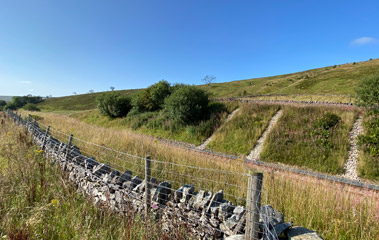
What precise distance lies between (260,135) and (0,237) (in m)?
14.3

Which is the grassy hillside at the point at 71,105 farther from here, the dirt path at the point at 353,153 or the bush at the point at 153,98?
the dirt path at the point at 353,153

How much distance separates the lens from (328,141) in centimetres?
1156

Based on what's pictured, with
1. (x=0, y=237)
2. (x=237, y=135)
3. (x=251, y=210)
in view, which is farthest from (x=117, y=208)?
(x=237, y=135)

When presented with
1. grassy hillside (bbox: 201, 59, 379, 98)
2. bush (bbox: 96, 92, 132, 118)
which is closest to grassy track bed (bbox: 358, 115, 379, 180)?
grassy hillside (bbox: 201, 59, 379, 98)

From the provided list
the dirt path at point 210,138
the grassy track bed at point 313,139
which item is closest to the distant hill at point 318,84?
the grassy track bed at point 313,139

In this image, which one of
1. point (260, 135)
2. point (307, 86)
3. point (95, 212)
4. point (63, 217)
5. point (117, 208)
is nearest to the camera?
point (63, 217)

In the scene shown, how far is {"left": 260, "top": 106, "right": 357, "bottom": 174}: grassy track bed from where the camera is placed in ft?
34.7

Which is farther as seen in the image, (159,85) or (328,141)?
(159,85)

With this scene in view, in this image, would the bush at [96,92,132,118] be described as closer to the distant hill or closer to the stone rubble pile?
the distant hill

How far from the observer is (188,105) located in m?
18.2

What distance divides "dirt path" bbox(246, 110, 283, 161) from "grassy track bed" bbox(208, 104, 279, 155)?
0.80ft

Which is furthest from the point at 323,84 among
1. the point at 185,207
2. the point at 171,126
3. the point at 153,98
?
the point at 185,207

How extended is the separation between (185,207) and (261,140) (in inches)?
469

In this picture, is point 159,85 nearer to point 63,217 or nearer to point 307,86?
point 63,217
